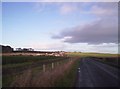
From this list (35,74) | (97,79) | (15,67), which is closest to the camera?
(35,74)

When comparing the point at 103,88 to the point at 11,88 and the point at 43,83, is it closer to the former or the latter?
the point at 43,83

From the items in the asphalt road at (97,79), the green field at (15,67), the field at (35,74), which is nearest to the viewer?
the field at (35,74)

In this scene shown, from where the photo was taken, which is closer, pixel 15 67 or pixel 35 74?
pixel 35 74

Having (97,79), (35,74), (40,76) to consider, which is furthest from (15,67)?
(40,76)

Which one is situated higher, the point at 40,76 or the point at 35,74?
the point at 40,76

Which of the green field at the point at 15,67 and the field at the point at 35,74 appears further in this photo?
the green field at the point at 15,67

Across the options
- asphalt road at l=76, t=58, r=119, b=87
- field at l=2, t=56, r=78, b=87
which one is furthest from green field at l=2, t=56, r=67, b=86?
asphalt road at l=76, t=58, r=119, b=87

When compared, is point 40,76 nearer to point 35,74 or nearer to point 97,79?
point 35,74

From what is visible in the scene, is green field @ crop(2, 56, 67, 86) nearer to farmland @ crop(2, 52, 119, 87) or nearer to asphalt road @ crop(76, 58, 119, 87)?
farmland @ crop(2, 52, 119, 87)

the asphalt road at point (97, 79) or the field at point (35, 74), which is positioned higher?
the field at point (35, 74)

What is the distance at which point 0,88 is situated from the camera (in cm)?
1445

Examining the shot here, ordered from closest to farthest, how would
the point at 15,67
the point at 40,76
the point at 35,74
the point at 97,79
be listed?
the point at 40,76 → the point at 35,74 → the point at 97,79 → the point at 15,67

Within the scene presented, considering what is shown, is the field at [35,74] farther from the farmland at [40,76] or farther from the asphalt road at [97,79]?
the asphalt road at [97,79]

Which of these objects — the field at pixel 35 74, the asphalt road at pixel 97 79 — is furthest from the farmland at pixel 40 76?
the asphalt road at pixel 97 79
